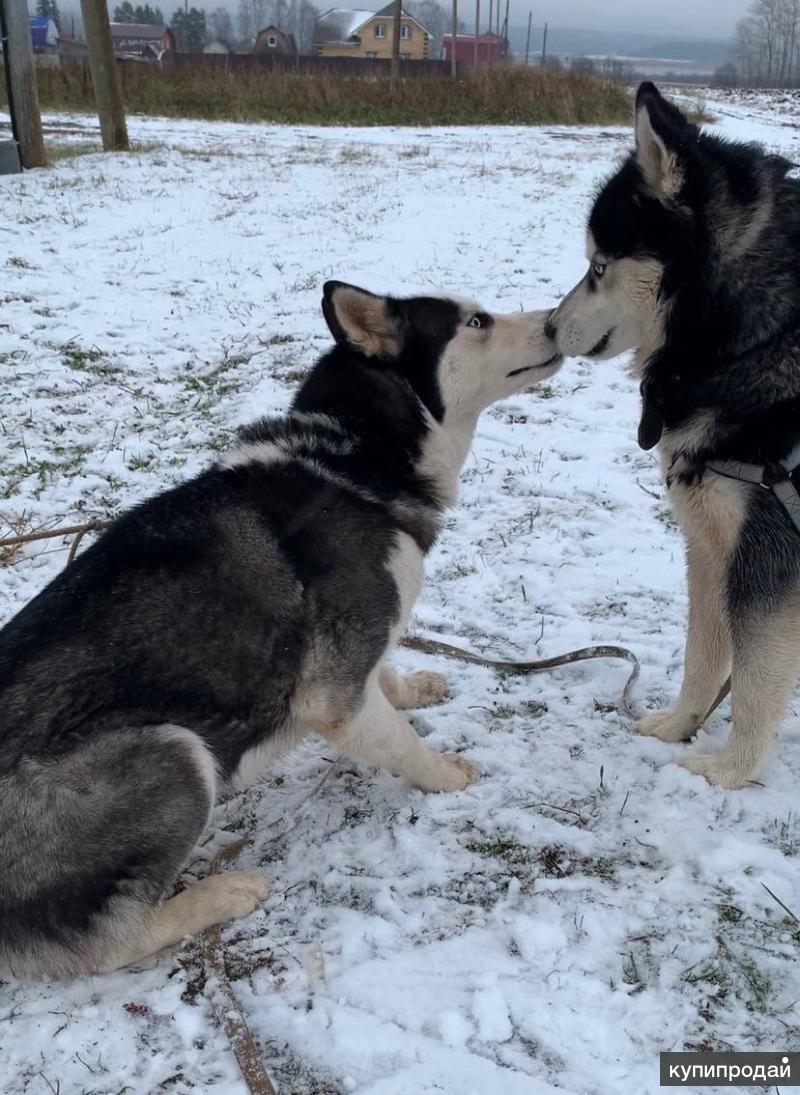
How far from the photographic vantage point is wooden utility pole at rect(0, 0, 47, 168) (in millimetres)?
13008

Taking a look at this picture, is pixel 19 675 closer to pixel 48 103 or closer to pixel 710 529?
pixel 710 529

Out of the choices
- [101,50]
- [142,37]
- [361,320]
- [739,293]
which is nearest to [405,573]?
[361,320]

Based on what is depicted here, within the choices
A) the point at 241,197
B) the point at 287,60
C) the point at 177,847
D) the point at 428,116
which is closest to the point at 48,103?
the point at 428,116

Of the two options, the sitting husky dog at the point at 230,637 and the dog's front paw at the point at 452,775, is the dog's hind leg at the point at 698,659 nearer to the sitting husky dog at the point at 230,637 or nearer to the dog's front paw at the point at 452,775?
the dog's front paw at the point at 452,775

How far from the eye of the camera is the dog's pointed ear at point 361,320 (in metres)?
3.09

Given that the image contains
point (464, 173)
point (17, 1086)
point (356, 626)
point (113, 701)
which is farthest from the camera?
point (464, 173)

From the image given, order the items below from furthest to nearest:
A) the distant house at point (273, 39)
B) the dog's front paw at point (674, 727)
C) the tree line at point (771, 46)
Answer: the tree line at point (771, 46), the distant house at point (273, 39), the dog's front paw at point (674, 727)

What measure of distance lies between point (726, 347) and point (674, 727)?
4.92ft

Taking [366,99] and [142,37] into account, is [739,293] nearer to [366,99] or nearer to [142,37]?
[366,99]

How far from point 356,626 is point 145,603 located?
71 cm

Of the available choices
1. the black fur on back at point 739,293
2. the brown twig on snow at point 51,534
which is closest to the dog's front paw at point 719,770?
the black fur on back at point 739,293

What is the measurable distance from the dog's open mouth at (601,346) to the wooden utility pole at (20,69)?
43.8 feet

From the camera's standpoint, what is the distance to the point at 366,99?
25.5 m

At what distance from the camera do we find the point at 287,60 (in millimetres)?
47750
